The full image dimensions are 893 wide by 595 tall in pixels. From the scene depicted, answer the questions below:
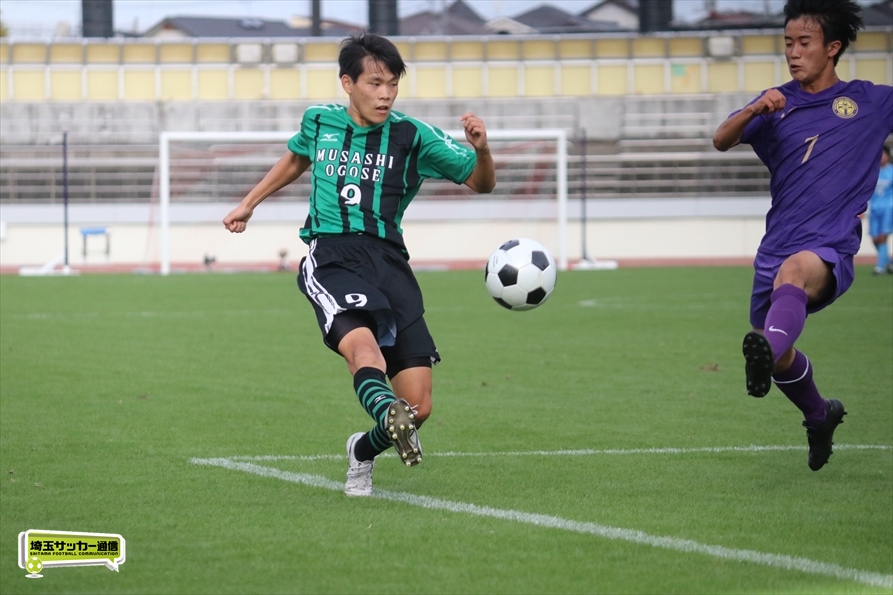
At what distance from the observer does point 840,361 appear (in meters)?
9.55

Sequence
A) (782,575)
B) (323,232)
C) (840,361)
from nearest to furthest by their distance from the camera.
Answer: (782,575), (323,232), (840,361)

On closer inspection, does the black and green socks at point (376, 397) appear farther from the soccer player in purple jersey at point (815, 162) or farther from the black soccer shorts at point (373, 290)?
the soccer player in purple jersey at point (815, 162)

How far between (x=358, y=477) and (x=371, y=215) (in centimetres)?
104

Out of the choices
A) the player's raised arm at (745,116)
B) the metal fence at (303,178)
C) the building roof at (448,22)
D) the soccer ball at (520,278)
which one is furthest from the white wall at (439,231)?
the player's raised arm at (745,116)

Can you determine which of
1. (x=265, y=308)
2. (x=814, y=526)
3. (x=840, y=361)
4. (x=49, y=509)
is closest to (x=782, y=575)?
(x=814, y=526)

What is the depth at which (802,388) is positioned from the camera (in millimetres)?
5395

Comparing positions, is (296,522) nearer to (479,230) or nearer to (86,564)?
(86,564)

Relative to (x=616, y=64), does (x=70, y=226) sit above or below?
below

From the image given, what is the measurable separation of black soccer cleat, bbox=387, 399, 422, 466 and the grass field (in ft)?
0.91

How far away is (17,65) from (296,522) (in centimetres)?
3265

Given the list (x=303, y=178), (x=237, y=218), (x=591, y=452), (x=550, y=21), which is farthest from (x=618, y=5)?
(x=237, y=218)

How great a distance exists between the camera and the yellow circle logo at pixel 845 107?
Result: 5246 millimetres

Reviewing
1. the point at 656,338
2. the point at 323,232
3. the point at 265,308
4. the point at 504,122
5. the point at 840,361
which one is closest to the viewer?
the point at 323,232

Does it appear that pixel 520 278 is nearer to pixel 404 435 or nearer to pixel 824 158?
pixel 824 158
